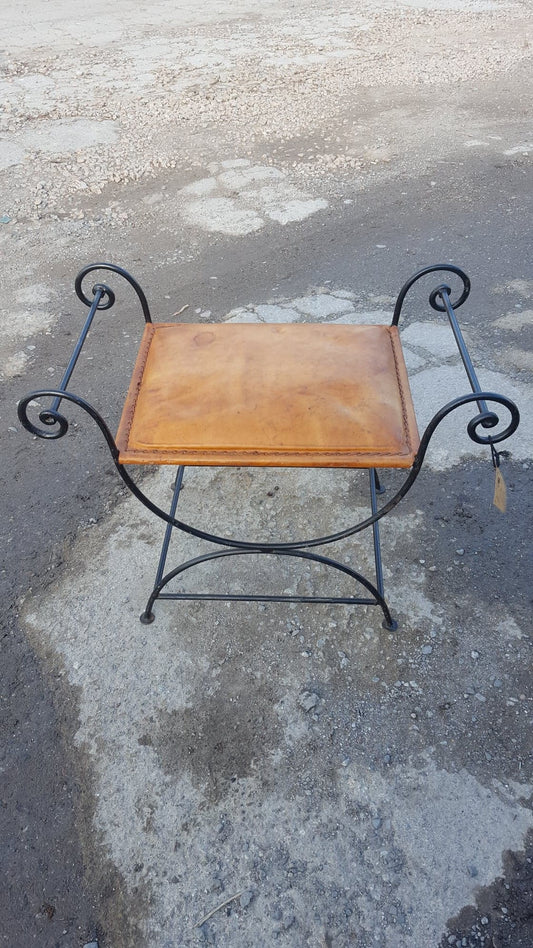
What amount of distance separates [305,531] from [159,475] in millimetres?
626

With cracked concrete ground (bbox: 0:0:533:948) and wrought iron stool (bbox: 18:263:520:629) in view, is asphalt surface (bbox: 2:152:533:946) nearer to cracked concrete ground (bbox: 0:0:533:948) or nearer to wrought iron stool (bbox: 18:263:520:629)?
cracked concrete ground (bbox: 0:0:533:948)

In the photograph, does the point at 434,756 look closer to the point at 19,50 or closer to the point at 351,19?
the point at 19,50

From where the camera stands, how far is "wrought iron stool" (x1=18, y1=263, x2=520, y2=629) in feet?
5.02

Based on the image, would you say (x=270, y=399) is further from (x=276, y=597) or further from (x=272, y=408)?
(x=276, y=597)

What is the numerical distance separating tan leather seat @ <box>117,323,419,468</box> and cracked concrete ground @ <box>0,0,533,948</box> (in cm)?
65

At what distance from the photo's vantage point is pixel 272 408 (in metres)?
1.64

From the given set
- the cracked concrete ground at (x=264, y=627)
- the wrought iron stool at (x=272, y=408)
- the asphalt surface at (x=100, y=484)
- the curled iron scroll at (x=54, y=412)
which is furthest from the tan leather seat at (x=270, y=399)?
the asphalt surface at (x=100, y=484)

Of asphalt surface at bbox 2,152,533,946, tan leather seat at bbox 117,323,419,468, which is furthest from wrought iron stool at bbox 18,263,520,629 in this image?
asphalt surface at bbox 2,152,533,946

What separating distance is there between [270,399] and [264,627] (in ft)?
2.39

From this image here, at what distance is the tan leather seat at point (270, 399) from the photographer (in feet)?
5.05

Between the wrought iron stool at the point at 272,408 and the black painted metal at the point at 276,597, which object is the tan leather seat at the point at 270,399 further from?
the black painted metal at the point at 276,597

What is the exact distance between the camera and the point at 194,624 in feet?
6.45

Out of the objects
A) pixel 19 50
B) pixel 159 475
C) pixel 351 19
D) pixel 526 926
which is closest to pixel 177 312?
pixel 159 475

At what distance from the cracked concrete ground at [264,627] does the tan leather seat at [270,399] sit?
650 millimetres
